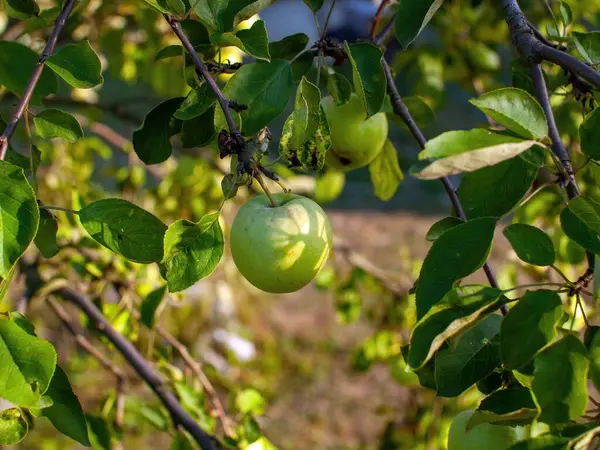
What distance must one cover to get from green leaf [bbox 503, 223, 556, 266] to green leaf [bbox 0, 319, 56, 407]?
1.35ft

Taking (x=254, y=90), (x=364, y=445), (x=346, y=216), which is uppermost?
(x=254, y=90)

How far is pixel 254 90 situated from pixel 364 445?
260 centimetres

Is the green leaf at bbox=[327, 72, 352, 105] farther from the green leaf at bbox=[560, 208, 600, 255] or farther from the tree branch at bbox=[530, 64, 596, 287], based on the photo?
the green leaf at bbox=[560, 208, 600, 255]

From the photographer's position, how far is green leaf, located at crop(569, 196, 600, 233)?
0.58 meters

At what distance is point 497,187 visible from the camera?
712mm

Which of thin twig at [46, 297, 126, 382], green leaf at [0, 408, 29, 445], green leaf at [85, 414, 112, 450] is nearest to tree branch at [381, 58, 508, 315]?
green leaf at [0, 408, 29, 445]

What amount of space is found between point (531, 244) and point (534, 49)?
209 millimetres

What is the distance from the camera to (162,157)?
0.82 meters

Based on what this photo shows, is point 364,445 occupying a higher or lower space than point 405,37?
lower

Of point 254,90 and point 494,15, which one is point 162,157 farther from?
point 494,15

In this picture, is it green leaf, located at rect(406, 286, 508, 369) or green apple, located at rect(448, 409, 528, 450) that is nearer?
green leaf, located at rect(406, 286, 508, 369)

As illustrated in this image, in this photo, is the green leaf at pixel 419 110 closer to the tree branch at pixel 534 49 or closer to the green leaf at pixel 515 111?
the tree branch at pixel 534 49

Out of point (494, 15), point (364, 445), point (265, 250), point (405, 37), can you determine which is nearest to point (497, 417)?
point (265, 250)

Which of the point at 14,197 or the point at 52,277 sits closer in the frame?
the point at 14,197
